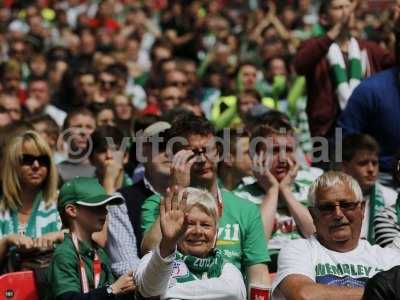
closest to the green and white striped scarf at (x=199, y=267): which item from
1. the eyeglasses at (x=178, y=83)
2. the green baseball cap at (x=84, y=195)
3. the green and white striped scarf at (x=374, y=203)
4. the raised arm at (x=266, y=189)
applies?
the green baseball cap at (x=84, y=195)

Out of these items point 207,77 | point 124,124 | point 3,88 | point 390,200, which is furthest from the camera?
point 207,77

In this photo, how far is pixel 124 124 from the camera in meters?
11.4

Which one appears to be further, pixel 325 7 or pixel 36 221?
pixel 325 7

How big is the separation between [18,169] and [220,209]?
5.88ft

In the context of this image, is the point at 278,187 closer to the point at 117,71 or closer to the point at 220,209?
the point at 220,209

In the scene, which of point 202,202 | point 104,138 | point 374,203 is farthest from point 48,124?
point 202,202

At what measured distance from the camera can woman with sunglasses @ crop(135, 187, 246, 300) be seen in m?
6.09

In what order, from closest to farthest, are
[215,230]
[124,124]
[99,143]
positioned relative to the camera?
[215,230], [99,143], [124,124]

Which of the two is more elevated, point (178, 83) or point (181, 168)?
point (178, 83)

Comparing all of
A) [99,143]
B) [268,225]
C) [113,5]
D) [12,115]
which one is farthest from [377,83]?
[113,5]

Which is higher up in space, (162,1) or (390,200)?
(162,1)

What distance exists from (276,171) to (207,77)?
300 inches

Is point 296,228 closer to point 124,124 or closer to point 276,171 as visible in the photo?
point 276,171

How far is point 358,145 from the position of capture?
8352 millimetres
